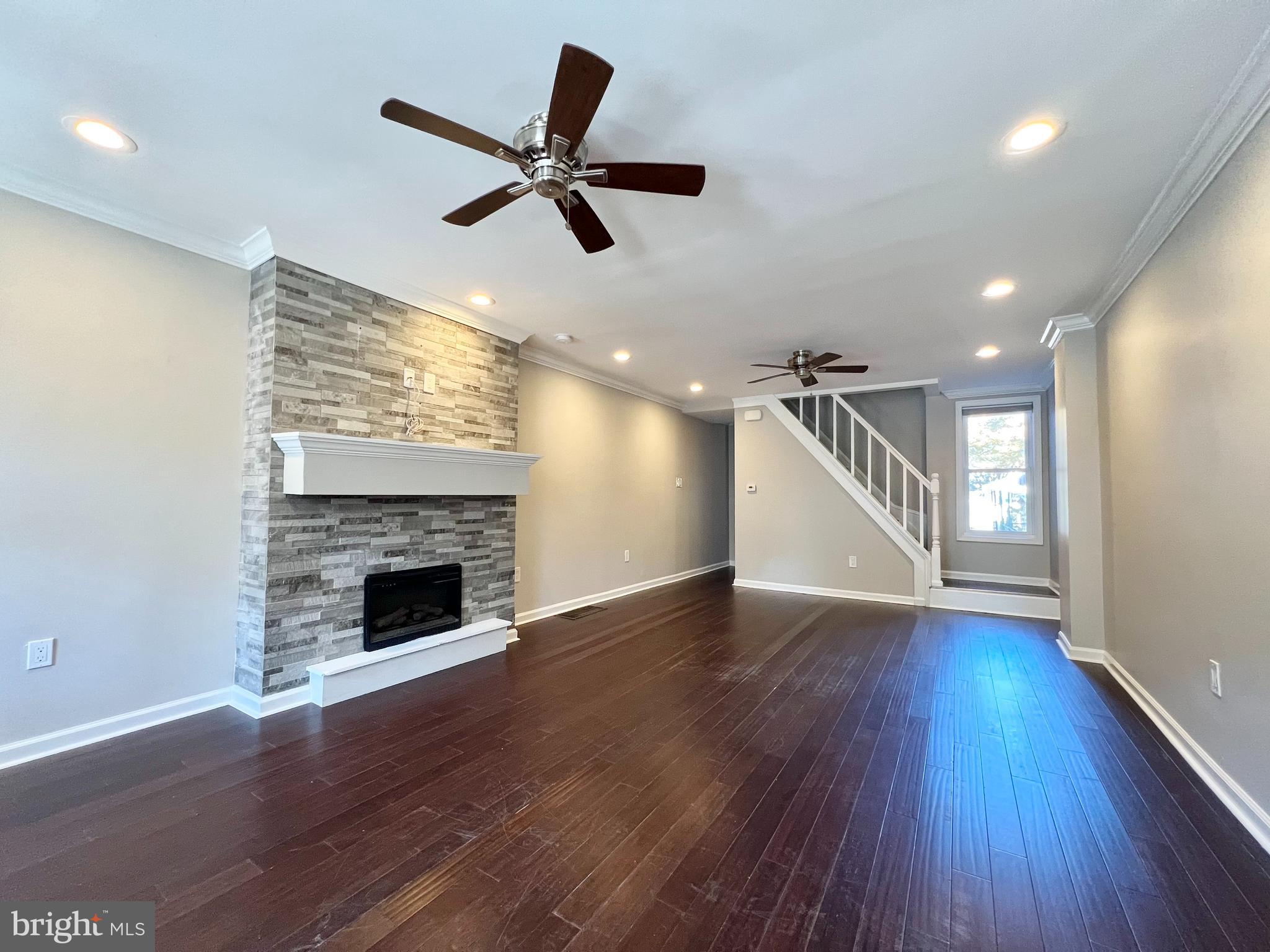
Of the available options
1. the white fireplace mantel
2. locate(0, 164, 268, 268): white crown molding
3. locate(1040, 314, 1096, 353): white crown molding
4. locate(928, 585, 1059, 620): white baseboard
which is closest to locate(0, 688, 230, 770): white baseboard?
the white fireplace mantel

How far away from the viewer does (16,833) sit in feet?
5.87

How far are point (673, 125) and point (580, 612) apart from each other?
4.34m

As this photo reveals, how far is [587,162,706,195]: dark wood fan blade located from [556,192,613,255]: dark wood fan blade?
0.62 feet

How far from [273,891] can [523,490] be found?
9.22 feet

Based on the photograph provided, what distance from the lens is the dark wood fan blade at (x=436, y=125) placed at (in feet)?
4.85

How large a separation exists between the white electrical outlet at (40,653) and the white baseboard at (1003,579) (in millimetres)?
7582

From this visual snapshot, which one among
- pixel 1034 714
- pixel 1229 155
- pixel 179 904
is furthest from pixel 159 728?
pixel 1229 155

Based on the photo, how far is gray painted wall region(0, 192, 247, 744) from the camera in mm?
2260

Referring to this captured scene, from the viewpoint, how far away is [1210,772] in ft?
6.87

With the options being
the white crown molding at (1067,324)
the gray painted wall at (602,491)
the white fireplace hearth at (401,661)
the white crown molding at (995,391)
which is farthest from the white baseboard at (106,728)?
the white crown molding at (995,391)

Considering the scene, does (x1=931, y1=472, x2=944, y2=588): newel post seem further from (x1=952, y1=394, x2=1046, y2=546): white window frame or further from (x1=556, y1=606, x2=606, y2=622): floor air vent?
(x1=556, y1=606, x2=606, y2=622): floor air vent

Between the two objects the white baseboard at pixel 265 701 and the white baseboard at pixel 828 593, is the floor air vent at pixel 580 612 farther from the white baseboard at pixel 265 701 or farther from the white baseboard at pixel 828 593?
the white baseboard at pixel 265 701

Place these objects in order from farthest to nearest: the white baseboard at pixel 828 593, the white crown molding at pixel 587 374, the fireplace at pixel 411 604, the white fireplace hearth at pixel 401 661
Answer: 1. the white baseboard at pixel 828 593
2. the white crown molding at pixel 587 374
3. the fireplace at pixel 411 604
4. the white fireplace hearth at pixel 401 661

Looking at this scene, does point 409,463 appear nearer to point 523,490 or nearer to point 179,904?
point 523,490
